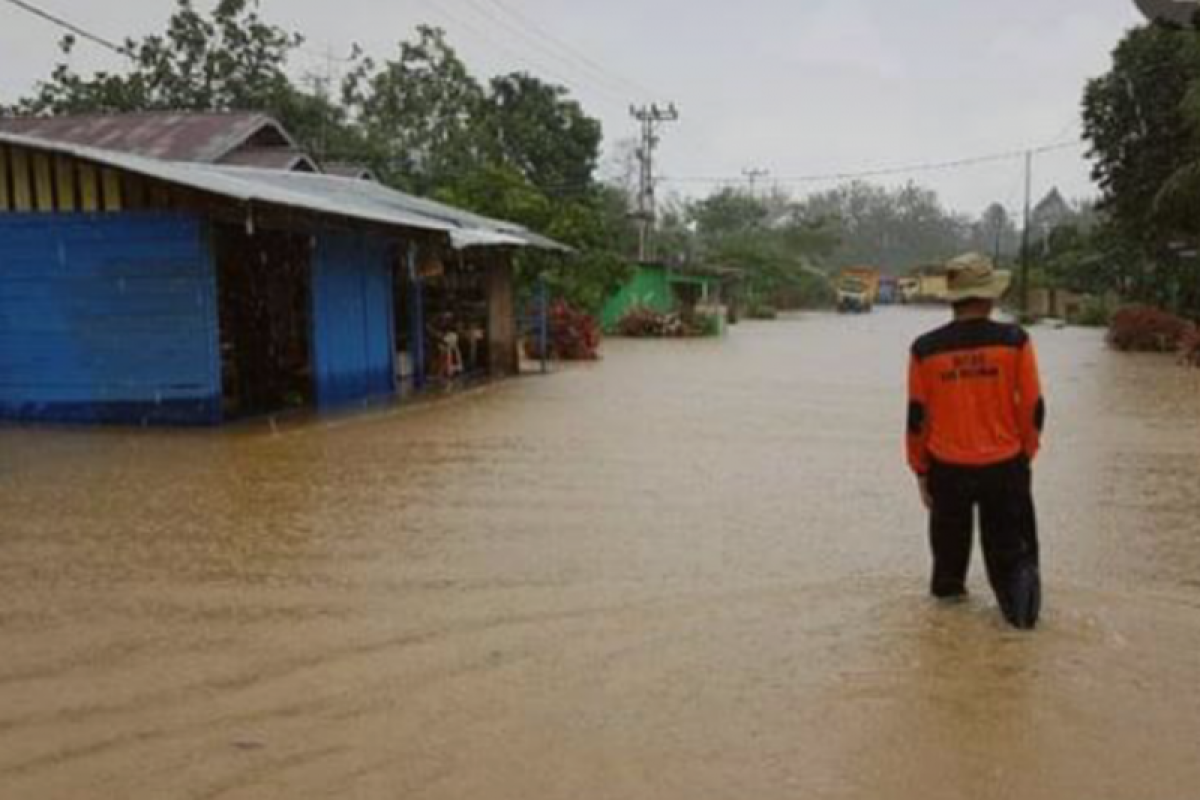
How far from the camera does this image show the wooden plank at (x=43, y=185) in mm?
12875

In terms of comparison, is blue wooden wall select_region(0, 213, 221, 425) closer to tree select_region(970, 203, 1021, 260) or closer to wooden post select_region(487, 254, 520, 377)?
wooden post select_region(487, 254, 520, 377)

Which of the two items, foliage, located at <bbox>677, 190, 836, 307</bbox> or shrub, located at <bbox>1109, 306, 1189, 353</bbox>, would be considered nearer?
shrub, located at <bbox>1109, 306, 1189, 353</bbox>

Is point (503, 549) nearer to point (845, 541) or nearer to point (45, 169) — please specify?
point (845, 541)

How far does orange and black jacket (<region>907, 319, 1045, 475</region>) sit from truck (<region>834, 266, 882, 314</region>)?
2479 inches

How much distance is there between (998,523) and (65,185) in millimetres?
10408

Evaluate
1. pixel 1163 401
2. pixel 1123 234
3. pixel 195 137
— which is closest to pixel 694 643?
pixel 1163 401

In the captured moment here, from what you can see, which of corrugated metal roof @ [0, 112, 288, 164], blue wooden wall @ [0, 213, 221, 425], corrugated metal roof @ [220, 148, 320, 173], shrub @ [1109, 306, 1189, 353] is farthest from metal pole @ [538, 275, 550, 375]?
shrub @ [1109, 306, 1189, 353]

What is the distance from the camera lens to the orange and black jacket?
5688mm

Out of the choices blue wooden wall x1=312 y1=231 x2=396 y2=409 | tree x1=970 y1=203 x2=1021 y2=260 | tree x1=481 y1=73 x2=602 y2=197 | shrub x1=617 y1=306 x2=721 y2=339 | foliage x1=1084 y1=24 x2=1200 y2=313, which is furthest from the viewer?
tree x1=970 y1=203 x2=1021 y2=260

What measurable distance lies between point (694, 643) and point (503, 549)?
2135 mm

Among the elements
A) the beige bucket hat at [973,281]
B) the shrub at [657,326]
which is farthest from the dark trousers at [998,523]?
the shrub at [657,326]

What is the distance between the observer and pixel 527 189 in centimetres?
2830

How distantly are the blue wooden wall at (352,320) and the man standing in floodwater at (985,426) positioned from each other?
1041cm

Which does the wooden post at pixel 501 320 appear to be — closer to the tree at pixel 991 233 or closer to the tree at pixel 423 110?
the tree at pixel 423 110
